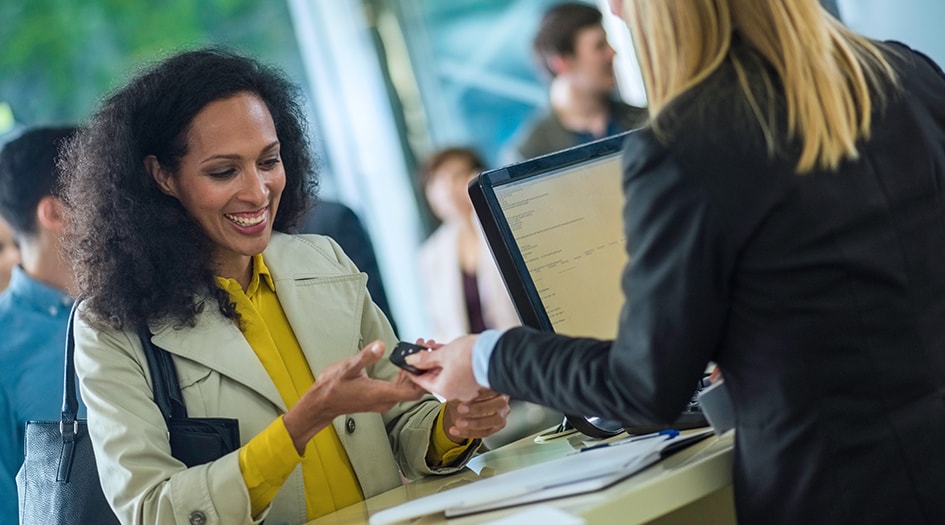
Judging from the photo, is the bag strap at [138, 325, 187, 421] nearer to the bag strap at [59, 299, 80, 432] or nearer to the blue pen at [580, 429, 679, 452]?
the bag strap at [59, 299, 80, 432]

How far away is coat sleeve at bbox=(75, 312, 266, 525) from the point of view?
1.77 meters

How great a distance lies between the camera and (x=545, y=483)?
5.20 feet

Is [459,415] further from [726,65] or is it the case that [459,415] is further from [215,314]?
[726,65]

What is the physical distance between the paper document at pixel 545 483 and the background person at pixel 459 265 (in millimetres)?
3128

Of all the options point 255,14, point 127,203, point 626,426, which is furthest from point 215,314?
point 255,14

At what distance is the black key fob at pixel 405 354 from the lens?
1.81 meters

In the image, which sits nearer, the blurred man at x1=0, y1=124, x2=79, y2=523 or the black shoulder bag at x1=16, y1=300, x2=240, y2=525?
the black shoulder bag at x1=16, y1=300, x2=240, y2=525

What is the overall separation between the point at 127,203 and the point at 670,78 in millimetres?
1021

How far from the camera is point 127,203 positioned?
2029 mm

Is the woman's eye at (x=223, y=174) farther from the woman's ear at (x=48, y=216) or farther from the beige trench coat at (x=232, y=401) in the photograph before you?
the woman's ear at (x=48, y=216)

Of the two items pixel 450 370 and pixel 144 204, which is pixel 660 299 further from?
pixel 144 204

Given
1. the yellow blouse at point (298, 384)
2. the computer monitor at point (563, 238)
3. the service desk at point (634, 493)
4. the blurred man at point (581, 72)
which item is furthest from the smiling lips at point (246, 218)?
the blurred man at point (581, 72)

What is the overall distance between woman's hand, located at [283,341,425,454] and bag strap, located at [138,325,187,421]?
21 centimetres

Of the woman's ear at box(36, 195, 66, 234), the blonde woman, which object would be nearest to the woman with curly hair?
the blonde woman
